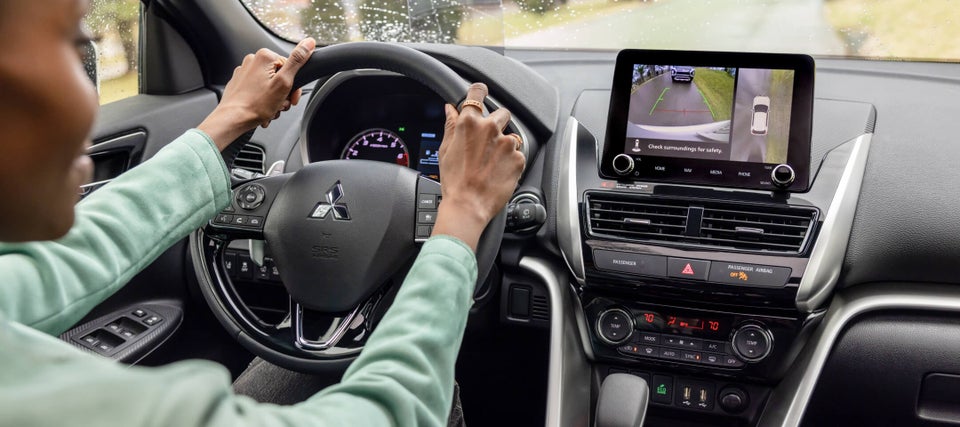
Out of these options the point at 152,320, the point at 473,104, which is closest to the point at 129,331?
the point at 152,320

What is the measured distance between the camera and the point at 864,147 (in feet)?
5.85

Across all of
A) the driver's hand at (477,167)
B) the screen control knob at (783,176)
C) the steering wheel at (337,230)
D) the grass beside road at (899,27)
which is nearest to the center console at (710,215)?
the screen control knob at (783,176)

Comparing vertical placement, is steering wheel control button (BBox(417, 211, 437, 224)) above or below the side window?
below

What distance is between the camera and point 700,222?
1.78 m

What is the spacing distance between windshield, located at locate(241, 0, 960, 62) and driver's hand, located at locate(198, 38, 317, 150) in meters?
0.65

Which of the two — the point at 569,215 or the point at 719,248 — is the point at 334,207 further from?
the point at 719,248

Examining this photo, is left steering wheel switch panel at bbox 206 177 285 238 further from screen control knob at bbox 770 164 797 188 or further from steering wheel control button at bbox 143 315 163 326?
screen control knob at bbox 770 164 797 188

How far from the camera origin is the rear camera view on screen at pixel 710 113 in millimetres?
1708

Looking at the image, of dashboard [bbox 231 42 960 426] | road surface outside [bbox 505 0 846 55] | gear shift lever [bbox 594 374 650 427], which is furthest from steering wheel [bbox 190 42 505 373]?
road surface outside [bbox 505 0 846 55]

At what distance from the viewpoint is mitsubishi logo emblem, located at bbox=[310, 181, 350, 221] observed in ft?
5.16

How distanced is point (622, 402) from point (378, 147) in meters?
0.90

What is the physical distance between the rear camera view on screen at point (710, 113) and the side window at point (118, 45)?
1389 mm

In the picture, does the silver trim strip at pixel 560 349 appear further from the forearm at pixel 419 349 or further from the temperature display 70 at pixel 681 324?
the forearm at pixel 419 349

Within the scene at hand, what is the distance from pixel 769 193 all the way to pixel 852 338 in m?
0.38
